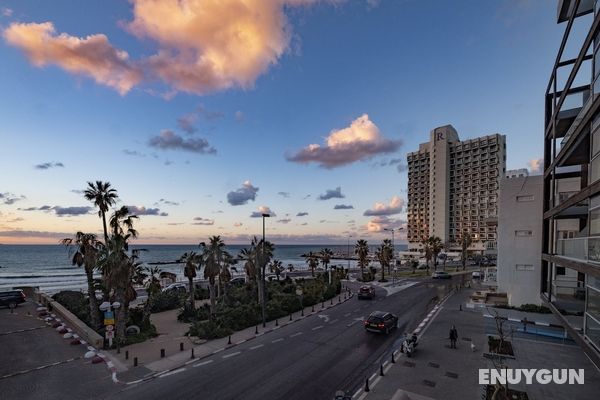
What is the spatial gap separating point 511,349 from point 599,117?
15608 mm

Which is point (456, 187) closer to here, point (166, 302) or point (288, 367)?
point (166, 302)

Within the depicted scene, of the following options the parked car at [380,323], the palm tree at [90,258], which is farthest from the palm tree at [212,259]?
the parked car at [380,323]

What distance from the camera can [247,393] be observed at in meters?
14.6

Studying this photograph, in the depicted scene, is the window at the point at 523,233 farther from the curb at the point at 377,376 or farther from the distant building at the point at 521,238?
the curb at the point at 377,376

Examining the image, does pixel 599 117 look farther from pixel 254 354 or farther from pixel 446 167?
pixel 446 167

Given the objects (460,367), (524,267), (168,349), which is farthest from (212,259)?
(524,267)

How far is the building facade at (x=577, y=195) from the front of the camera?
10906 mm

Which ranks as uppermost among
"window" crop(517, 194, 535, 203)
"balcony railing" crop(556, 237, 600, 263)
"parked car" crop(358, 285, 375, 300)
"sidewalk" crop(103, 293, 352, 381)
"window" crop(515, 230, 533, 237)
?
"window" crop(517, 194, 535, 203)

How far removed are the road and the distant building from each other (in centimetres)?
1141

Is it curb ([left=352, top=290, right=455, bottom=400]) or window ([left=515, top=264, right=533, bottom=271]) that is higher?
window ([left=515, top=264, right=533, bottom=271])

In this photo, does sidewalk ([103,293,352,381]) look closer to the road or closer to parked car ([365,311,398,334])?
the road

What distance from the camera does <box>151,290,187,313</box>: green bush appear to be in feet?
110

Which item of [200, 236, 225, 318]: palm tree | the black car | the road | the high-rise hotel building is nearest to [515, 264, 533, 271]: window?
the road

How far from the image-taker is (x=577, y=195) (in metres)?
13.4
